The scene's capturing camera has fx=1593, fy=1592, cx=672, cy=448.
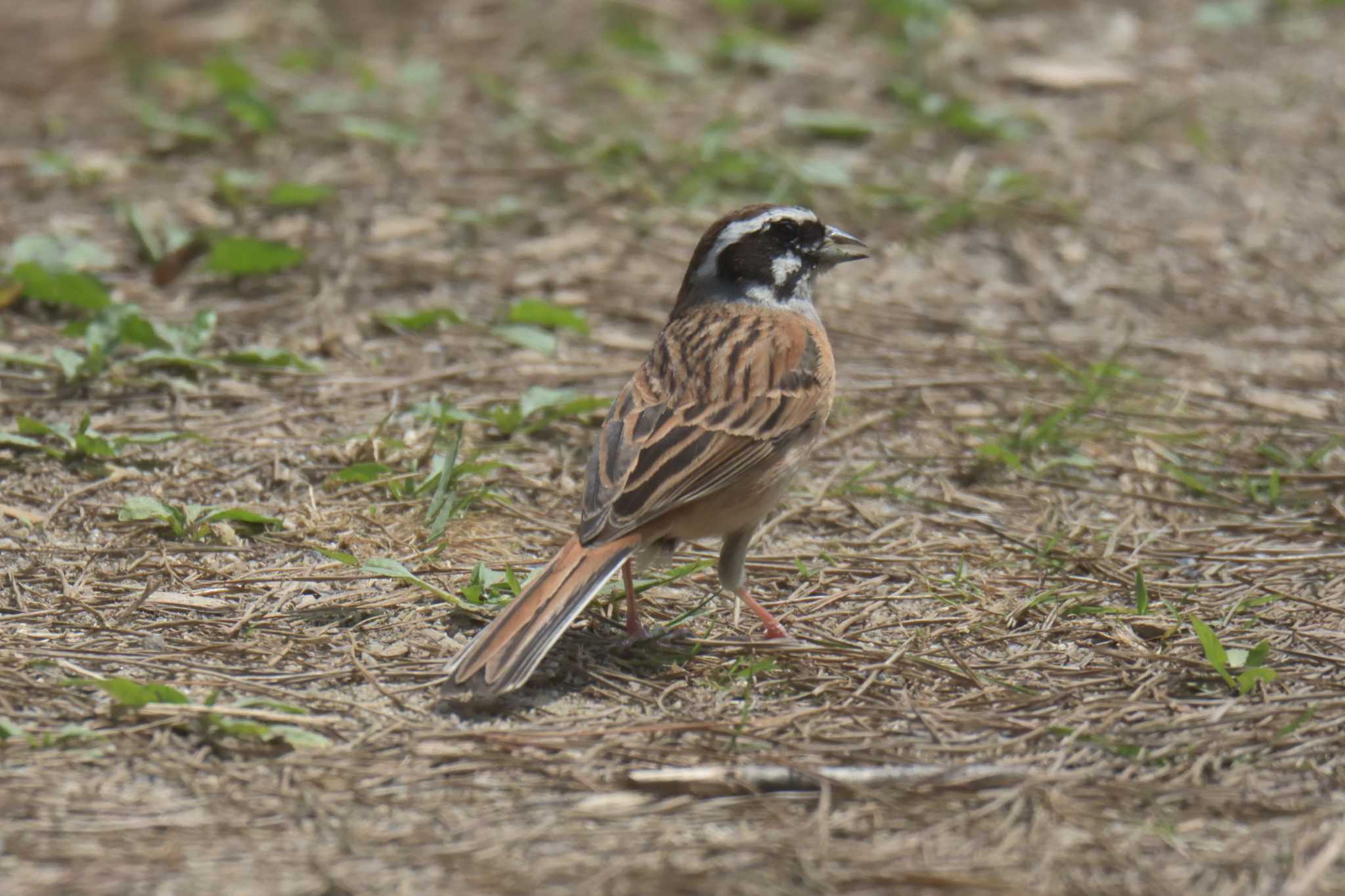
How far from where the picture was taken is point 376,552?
5.30m

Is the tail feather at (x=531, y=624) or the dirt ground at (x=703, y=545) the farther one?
the tail feather at (x=531, y=624)

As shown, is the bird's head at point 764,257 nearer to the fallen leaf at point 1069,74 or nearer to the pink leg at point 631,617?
the pink leg at point 631,617

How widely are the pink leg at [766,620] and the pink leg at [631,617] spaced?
33 cm

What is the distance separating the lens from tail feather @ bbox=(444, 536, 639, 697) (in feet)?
13.8

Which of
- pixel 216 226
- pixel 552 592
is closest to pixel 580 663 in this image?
pixel 552 592

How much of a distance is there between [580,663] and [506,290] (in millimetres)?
3155

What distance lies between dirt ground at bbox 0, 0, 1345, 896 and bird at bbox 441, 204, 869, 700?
0.80ft

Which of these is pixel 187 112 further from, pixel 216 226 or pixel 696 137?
pixel 696 137

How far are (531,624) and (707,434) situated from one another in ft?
3.14

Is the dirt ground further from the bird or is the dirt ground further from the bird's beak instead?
the bird's beak

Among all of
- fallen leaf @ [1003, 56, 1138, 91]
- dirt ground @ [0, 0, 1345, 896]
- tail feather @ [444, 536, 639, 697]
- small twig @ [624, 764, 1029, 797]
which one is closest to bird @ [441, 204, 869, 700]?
tail feather @ [444, 536, 639, 697]

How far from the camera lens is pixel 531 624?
4305 mm

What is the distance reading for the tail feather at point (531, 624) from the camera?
4.20m

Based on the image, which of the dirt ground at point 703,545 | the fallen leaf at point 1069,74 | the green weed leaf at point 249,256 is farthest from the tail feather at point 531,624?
the fallen leaf at point 1069,74
